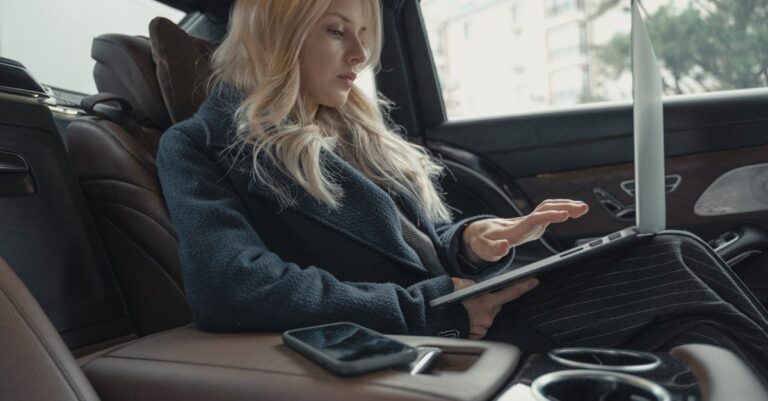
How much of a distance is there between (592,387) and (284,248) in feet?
2.11

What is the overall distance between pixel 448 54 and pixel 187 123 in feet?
3.82

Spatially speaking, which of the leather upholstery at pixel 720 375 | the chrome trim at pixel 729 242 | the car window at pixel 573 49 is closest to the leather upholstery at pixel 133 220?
the leather upholstery at pixel 720 375

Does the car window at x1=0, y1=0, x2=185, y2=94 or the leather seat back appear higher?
the car window at x1=0, y1=0, x2=185, y2=94

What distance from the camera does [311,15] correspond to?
53.9 inches

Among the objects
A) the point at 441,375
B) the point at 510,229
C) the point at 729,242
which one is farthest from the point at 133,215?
the point at 729,242

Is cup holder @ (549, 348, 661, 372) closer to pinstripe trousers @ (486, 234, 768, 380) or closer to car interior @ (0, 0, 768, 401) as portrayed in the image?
car interior @ (0, 0, 768, 401)

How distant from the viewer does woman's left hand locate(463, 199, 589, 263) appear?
45.5 inches

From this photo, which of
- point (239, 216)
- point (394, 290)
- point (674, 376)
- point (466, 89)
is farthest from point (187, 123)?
point (466, 89)

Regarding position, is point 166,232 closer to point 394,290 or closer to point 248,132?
point 248,132

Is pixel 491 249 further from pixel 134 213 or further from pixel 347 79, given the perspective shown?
pixel 134 213

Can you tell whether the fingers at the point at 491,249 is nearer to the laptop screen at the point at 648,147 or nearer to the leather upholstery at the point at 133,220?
the laptop screen at the point at 648,147

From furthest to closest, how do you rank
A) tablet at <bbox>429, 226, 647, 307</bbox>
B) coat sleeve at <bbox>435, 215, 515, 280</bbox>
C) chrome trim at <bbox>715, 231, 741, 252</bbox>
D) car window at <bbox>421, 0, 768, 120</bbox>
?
1. car window at <bbox>421, 0, 768, 120</bbox>
2. chrome trim at <bbox>715, 231, 741, 252</bbox>
3. coat sleeve at <bbox>435, 215, 515, 280</bbox>
4. tablet at <bbox>429, 226, 647, 307</bbox>

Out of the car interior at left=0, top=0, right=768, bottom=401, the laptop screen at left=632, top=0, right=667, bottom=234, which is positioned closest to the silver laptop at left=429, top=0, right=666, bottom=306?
the laptop screen at left=632, top=0, right=667, bottom=234

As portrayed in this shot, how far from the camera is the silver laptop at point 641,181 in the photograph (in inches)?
39.6
